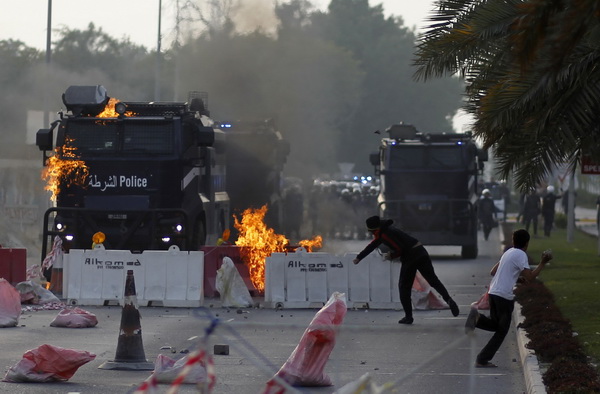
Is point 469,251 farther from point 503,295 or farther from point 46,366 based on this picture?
point 46,366

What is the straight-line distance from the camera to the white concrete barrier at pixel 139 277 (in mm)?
20953

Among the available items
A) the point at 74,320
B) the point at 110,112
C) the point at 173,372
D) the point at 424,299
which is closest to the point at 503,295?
the point at 173,372

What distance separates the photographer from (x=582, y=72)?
16.3 m

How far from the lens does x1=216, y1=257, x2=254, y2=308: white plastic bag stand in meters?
20.8

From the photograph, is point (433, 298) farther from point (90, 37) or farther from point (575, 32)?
point (90, 37)

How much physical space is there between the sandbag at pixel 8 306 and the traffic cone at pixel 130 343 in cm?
438

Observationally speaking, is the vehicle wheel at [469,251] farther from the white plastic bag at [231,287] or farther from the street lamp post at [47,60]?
the white plastic bag at [231,287]

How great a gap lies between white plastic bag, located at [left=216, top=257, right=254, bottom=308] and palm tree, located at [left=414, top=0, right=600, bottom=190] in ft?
13.5

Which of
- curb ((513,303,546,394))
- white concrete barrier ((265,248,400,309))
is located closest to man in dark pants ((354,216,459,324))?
white concrete barrier ((265,248,400,309))

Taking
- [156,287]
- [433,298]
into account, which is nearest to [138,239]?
[156,287]

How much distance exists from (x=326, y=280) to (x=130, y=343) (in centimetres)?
778

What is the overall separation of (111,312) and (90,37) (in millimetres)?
60316

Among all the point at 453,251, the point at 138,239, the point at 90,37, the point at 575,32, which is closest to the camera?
the point at 575,32

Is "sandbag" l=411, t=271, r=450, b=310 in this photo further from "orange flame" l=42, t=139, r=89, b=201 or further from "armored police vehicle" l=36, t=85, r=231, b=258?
"orange flame" l=42, t=139, r=89, b=201
